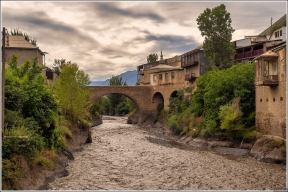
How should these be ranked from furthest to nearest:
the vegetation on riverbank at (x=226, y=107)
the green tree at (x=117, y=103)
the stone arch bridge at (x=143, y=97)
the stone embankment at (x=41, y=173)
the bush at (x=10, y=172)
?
the green tree at (x=117, y=103), the stone arch bridge at (x=143, y=97), the vegetation on riverbank at (x=226, y=107), the stone embankment at (x=41, y=173), the bush at (x=10, y=172)

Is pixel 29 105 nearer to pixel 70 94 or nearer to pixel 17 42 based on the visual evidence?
pixel 70 94

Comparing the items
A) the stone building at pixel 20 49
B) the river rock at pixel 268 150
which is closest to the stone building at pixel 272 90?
the river rock at pixel 268 150

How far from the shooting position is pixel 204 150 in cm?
3284

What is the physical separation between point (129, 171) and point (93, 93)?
43274mm

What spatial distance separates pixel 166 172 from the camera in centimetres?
2230

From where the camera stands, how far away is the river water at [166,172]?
61.6 feet

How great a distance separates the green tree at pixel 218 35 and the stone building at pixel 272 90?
1591 cm

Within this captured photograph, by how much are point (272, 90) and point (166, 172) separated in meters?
12.3

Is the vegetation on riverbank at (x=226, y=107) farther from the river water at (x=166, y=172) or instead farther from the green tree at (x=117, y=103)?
the green tree at (x=117, y=103)

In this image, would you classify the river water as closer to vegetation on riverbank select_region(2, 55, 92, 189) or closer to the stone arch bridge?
vegetation on riverbank select_region(2, 55, 92, 189)

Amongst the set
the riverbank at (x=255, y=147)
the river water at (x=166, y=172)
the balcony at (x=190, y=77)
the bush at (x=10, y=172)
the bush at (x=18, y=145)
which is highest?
the balcony at (x=190, y=77)

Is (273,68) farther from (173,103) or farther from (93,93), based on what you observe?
(93,93)

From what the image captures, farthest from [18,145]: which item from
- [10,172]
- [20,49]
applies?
[20,49]

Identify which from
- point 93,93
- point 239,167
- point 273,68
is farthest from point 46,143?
point 93,93
